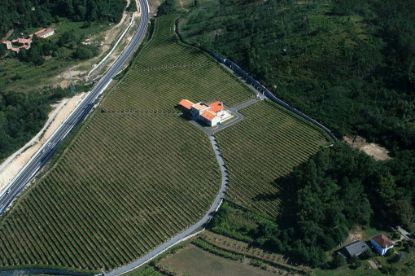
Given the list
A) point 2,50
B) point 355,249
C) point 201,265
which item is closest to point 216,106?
point 201,265

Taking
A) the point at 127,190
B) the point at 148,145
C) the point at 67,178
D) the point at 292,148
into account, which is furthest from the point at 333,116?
the point at 67,178

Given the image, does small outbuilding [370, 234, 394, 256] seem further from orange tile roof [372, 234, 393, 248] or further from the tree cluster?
the tree cluster

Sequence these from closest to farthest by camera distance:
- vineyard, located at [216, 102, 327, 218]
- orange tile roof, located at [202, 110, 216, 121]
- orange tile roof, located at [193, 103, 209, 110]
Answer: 1. vineyard, located at [216, 102, 327, 218]
2. orange tile roof, located at [202, 110, 216, 121]
3. orange tile roof, located at [193, 103, 209, 110]

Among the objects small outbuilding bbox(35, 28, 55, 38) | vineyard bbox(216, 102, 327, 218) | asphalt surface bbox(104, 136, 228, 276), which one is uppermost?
small outbuilding bbox(35, 28, 55, 38)

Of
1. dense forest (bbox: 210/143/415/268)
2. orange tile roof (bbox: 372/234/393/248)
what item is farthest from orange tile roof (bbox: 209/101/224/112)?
orange tile roof (bbox: 372/234/393/248)

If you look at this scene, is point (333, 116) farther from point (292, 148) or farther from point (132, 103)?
point (132, 103)
